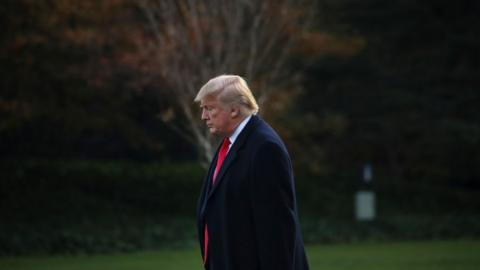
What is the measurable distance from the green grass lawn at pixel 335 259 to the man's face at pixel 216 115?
10.2m

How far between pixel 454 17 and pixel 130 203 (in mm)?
9725

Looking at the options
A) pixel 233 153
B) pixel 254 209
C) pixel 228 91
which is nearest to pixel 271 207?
pixel 254 209

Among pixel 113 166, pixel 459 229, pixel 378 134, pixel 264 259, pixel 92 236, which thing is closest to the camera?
pixel 264 259

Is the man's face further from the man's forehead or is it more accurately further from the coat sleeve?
the coat sleeve

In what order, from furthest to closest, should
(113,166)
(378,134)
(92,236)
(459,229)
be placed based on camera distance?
(378,134)
(113,166)
(459,229)
(92,236)

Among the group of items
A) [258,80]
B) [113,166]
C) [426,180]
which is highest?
[258,80]

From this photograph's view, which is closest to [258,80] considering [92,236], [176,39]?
[176,39]

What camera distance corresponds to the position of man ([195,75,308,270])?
4.70 m

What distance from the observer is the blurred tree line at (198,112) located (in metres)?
19.2

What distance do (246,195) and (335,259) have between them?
12.2 metres

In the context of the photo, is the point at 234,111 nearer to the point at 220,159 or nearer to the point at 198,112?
the point at 220,159

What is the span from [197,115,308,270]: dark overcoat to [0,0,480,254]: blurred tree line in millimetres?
13329

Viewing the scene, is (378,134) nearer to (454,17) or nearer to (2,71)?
(454,17)

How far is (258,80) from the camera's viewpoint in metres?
20.5
